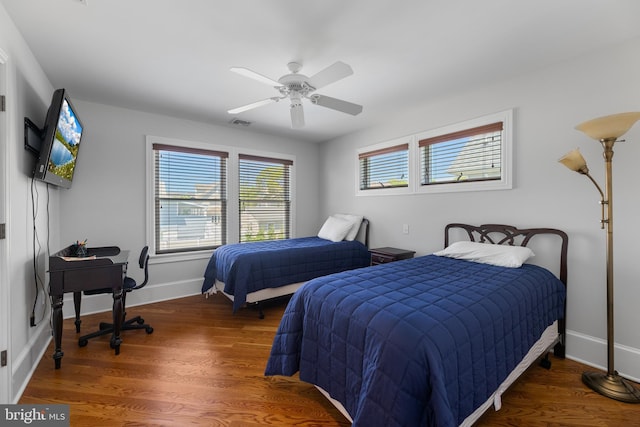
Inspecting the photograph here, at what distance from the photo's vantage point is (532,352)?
196cm

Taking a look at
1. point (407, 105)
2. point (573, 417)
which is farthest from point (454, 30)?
point (573, 417)

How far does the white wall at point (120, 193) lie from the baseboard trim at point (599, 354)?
166 inches

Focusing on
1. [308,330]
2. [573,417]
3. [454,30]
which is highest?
[454,30]

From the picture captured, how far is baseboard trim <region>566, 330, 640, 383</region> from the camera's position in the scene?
6.74 ft

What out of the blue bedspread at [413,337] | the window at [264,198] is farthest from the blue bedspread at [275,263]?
the blue bedspread at [413,337]

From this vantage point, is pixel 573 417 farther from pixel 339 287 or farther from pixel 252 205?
pixel 252 205

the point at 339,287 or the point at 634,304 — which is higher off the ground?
the point at 339,287

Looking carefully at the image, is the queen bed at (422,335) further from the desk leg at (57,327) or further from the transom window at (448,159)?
the desk leg at (57,327)

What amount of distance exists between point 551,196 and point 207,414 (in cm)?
317

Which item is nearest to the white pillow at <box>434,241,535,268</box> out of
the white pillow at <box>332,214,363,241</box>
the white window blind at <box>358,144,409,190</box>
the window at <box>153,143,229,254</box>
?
the white window blind at <box>358,144,409,190</box>

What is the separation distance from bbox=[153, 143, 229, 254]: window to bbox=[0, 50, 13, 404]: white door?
6.31 ft

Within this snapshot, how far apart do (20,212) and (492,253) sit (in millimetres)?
3752

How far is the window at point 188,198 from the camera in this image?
3719 mm

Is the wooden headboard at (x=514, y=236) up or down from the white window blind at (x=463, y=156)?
down
